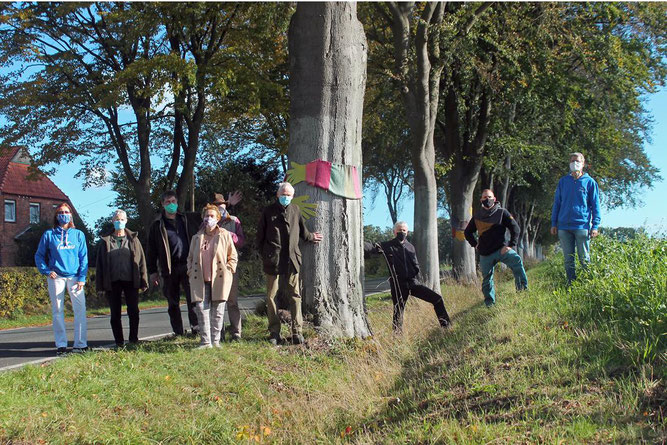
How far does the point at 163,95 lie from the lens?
1831cm

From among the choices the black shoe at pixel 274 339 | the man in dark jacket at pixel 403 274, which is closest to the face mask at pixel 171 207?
the black shoe at pixel 274 339

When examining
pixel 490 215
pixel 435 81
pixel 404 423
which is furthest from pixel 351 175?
pixel 435 81

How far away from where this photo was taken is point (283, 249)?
7430mm

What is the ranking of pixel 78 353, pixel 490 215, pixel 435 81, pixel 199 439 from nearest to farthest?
1. pixel 199 439
2. pixel 78 353
3. pixel 490 215
4. pixel 435 81

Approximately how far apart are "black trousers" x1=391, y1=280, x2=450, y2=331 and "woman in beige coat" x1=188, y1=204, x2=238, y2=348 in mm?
2583

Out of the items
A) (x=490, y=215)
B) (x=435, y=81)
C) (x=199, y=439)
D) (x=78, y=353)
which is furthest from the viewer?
(x=435, y=81)

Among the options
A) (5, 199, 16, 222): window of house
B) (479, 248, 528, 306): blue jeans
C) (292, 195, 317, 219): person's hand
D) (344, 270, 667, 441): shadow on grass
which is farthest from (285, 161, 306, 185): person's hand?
(5, 199, 16, 222): window of house

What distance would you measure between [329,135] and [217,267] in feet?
7.39

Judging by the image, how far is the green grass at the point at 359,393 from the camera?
4.07 m

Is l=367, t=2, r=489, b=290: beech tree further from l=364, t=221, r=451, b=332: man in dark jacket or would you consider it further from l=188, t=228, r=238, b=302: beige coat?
l=188, t=228, r=238, b=302: beige coat

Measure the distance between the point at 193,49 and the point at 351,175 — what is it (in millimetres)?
14823

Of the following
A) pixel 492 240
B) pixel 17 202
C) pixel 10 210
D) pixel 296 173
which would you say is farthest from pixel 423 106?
pixel 17 202

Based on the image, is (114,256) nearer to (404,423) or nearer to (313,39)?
(313,39)

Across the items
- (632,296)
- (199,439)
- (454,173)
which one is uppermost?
(454,173)
